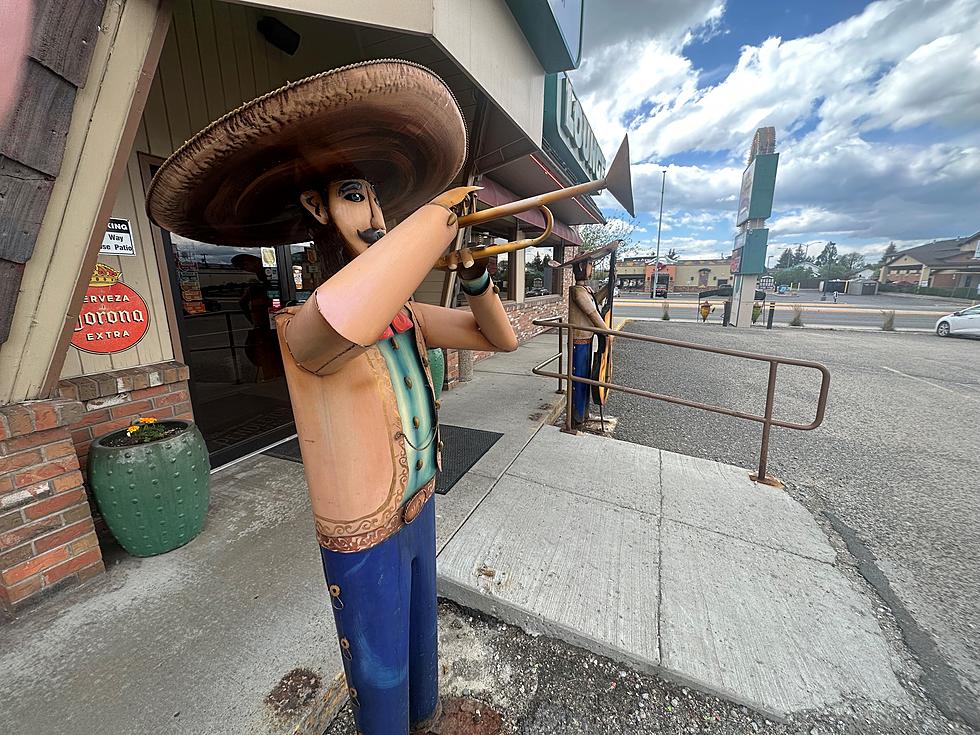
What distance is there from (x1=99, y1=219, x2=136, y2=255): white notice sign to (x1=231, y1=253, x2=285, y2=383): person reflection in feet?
3.73

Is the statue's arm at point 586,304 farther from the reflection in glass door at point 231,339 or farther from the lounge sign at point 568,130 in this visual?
the lounge sign at point 568,130

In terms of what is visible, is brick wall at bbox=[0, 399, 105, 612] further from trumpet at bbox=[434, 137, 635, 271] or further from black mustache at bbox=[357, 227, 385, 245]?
trumpet at bbox=[434, 137, 635, 271]

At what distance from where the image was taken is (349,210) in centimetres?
91

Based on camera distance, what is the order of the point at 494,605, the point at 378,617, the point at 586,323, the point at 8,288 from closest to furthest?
the point at 378,617 → the point at 8,288 → the point at 494,605 → the point at 586,323

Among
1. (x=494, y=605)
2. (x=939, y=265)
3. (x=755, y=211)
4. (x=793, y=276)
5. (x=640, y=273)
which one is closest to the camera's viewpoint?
(x=494, y=605)

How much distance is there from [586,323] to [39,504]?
3.63 m

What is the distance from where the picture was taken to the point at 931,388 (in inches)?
258

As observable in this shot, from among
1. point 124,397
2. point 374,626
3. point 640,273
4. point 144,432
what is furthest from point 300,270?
point 640,273

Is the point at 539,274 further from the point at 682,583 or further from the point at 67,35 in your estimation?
the point at 67,35

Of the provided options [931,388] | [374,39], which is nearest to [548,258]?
[931,388]

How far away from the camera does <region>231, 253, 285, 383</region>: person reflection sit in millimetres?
3473

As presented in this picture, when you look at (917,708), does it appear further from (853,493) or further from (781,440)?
(781,440)

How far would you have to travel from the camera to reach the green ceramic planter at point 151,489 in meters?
1.85

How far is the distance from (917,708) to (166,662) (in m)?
2.73
